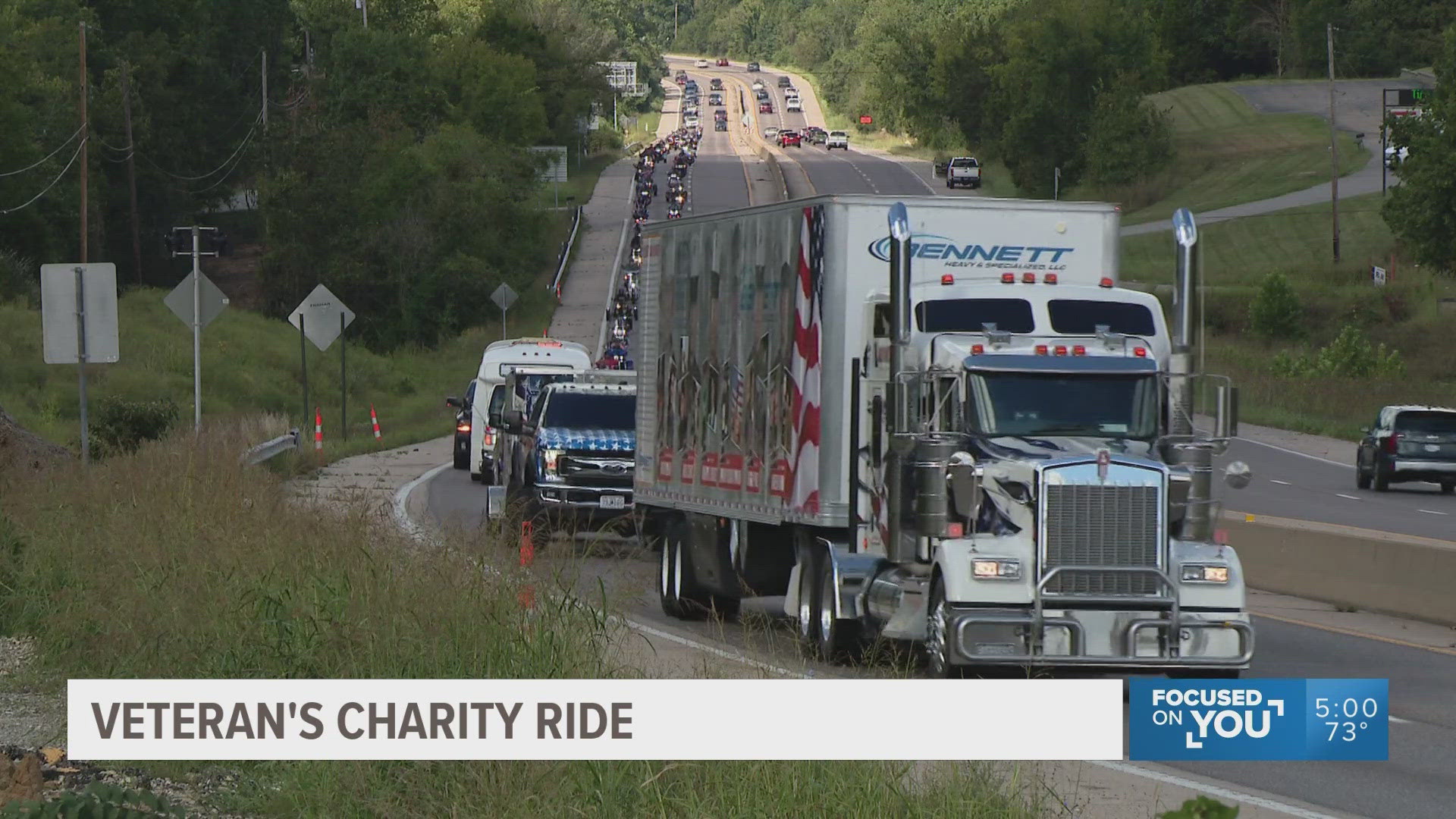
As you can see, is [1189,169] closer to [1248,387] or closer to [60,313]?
[1248,387]

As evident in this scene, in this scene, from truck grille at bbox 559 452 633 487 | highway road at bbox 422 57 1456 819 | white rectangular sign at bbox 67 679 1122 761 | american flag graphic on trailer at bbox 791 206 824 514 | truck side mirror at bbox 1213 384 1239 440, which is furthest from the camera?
truck grille at bbox 559 452 633 487

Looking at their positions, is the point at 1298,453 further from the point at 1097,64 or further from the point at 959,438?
the point at 1097,64

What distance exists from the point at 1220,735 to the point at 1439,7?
497ft

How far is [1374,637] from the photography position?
17.6 meters

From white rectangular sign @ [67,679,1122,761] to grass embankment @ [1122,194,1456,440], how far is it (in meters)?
49.9

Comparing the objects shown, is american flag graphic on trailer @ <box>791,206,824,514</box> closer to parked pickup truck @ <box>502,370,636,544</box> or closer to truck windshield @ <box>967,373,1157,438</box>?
truck windshield @ <box>967,373,1157,438</box>

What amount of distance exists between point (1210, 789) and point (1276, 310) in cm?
6835

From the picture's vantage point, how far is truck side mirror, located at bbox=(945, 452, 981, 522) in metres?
13.3

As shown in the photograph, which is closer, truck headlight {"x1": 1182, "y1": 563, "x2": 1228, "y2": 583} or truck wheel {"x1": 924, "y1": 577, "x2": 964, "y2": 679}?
truck wheel {"x1": 924, "y1": 577, "x2": 964, "y2": 679}

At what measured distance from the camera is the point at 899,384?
14.2m

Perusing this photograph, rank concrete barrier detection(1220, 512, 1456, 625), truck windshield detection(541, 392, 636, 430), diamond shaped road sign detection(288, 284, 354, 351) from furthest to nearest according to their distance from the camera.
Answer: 1. diamond shaped road sign detection(288, 284, 354, 351)
2. truck windshield detection(541, 392, 636, 430)
3. concrete barrier detection(1220, 512, 1456, 625)

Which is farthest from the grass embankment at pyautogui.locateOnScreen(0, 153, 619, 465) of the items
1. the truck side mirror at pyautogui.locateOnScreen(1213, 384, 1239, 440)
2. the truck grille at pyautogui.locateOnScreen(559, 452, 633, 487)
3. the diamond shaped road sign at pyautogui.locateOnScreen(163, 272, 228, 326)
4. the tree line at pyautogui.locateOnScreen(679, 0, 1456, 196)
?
the tree line at pyautogui.locateOnScreen(679, 0, 1456, 196)

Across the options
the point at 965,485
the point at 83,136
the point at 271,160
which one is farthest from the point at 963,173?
the point at 965,485

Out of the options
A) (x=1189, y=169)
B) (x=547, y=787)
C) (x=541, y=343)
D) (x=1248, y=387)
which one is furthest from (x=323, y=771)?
(x=1189, y=169)
